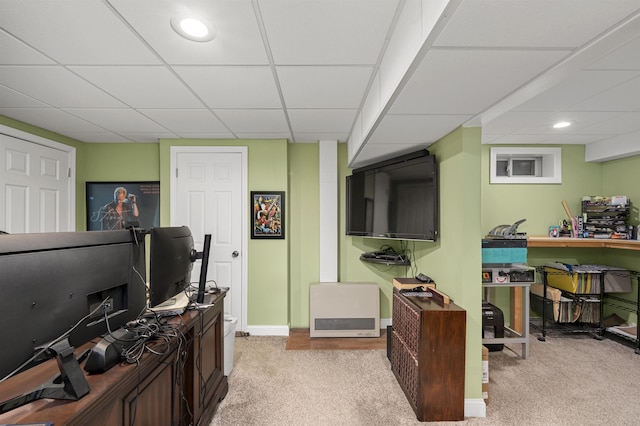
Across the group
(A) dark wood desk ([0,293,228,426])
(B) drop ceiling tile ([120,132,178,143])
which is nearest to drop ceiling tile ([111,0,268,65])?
(A) dark wood desk ([0,293,228,426])

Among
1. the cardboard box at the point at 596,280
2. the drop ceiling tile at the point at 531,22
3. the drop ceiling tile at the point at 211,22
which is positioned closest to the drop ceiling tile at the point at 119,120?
the drop ceiling tile at the point at 211,22

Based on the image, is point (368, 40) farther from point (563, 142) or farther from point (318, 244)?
point (563, 142)

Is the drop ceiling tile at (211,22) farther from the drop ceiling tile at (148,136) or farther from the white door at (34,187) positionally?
the white door at (34,187)

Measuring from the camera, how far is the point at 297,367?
2.71 meters

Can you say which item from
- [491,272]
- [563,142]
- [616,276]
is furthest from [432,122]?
[616,276]

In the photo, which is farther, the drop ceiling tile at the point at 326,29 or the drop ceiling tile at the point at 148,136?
the drop ceiling tile at the point at 148,136

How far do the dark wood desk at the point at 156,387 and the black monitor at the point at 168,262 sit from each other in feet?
0.59

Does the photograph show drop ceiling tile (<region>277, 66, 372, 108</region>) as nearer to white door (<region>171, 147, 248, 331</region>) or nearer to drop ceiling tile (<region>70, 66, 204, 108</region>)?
drop ceiling tile (<region>70, 66, 204, 108</region>)

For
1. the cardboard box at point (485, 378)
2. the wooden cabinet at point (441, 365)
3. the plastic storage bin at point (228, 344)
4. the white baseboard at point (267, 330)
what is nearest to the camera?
the wooden cabinet at point (441, 365)

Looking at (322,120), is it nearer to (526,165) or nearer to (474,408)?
(474,408)

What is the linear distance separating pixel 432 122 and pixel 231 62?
1.45 m

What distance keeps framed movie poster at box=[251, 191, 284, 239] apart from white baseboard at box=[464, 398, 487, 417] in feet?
8.14

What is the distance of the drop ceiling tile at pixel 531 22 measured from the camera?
884 mm

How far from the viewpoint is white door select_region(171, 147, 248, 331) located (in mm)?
3475
